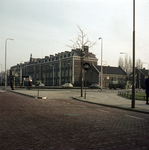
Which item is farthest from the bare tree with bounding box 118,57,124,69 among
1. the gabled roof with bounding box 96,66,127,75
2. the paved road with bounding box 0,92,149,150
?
the paved road with bounding box 0,92,149,150

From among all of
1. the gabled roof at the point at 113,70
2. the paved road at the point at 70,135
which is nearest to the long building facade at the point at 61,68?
the gabled roof at the point at 113,70

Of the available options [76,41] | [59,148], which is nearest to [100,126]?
[59,148]

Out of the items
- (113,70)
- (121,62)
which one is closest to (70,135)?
(113,70)

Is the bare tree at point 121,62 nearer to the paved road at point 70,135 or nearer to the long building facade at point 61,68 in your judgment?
the long building facade at point 61,68

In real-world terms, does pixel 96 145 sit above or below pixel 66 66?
below

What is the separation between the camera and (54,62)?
89.7m

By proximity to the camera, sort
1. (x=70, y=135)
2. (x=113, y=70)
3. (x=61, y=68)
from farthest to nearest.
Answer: (x=61, y=68), (x=113, y=70), (x=70, y=135)

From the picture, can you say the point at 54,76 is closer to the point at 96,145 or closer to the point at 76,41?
the point at 76,41

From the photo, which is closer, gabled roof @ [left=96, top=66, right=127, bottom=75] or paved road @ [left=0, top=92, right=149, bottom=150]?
paved road @ [left=0, top=92, right=149, bottom=150]

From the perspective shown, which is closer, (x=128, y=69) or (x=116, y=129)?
(x=116, y=129)

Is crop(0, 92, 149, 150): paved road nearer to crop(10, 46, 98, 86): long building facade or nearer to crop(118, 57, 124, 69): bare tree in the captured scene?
crop(10, 46, 98, 86): long building facade

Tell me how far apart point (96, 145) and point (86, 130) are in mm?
1380

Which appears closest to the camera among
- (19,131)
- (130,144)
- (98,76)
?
(130,144)

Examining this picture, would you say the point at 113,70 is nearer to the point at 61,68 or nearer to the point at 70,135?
the point at 61,68
